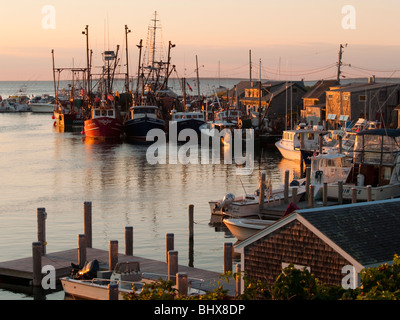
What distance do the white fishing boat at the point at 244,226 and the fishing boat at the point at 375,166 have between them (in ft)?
24.9

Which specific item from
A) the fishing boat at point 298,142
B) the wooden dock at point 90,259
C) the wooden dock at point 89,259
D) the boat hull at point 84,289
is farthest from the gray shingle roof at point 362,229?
the fishing boat at point 298,142

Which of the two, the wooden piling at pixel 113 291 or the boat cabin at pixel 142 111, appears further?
the boat cabin at pixel 142 111

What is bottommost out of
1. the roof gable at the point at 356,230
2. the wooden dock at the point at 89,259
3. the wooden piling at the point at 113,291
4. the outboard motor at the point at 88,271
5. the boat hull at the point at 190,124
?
the wooden dock at the point at 89,259

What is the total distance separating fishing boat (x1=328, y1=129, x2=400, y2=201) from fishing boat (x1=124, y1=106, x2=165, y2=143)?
52.9 metres

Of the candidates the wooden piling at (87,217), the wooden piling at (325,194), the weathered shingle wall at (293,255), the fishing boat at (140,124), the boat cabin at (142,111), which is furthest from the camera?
the boat cabin at (142,111)

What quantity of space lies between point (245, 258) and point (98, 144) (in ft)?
223

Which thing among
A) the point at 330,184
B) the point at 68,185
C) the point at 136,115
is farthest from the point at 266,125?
the point at 330,184

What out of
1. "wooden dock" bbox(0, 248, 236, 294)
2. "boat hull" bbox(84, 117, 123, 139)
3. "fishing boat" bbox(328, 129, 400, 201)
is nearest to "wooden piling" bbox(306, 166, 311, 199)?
"fishing boat" bbox(328, 129, 400, 201)

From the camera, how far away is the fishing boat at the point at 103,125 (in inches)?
3620

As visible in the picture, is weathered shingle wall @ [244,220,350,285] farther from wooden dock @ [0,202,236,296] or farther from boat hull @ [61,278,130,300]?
boat hull @ [61,278,130,300]

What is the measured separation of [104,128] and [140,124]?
4255 millimetres

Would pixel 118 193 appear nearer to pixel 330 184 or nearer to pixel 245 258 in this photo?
pixel 330 184

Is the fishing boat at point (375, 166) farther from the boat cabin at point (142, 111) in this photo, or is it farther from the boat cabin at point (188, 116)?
the boat cabin at point (142, 111)

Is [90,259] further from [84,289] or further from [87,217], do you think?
[84,289]
